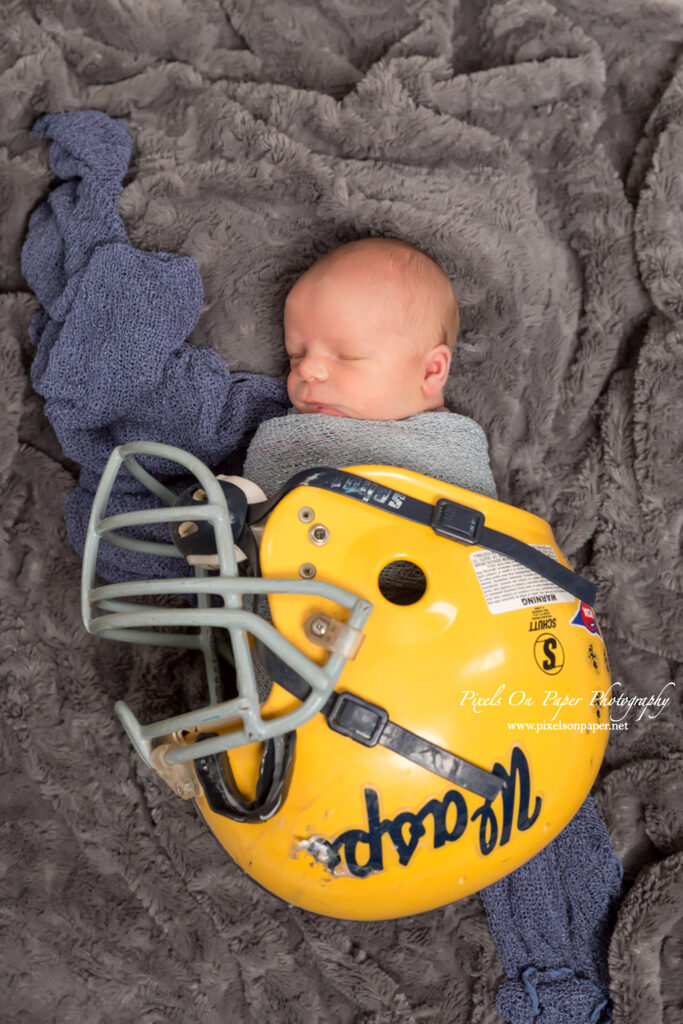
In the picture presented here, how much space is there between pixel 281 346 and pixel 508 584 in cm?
69

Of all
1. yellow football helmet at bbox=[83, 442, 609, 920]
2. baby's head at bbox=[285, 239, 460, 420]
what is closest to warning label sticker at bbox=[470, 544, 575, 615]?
yellow football helmet at bbox=[83, 442, 609, 920]

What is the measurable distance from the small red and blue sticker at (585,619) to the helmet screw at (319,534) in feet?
1.29

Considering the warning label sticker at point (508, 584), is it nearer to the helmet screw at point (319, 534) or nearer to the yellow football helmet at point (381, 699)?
the yellow football helmet at point (381, 699)

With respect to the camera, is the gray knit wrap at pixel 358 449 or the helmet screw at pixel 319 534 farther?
the gray knit wrap at pixel 358 449

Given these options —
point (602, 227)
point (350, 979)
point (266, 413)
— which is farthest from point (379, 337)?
point (350, 979)

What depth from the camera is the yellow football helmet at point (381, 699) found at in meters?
1.11

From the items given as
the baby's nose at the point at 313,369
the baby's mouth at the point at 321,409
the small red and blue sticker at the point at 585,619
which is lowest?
the small red and blue sticker at the point at 585,619

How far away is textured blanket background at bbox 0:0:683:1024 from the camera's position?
5.09 feet

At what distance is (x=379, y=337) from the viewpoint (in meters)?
1.43

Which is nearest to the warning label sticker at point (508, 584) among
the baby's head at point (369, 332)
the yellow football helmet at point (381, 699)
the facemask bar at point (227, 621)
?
the yellow football helmet at point (381, 699)

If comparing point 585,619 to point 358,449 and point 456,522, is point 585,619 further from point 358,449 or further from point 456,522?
point 358,449

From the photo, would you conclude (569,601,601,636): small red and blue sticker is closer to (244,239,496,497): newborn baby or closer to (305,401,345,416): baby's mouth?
(244,239,496,497): newborn baby

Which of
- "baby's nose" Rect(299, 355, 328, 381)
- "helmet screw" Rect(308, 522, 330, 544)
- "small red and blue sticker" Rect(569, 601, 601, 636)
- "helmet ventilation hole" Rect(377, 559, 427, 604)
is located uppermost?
"baby's nose" Rect(299, 355, 328, 381)

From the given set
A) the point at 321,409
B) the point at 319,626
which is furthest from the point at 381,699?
the point at 321,409
